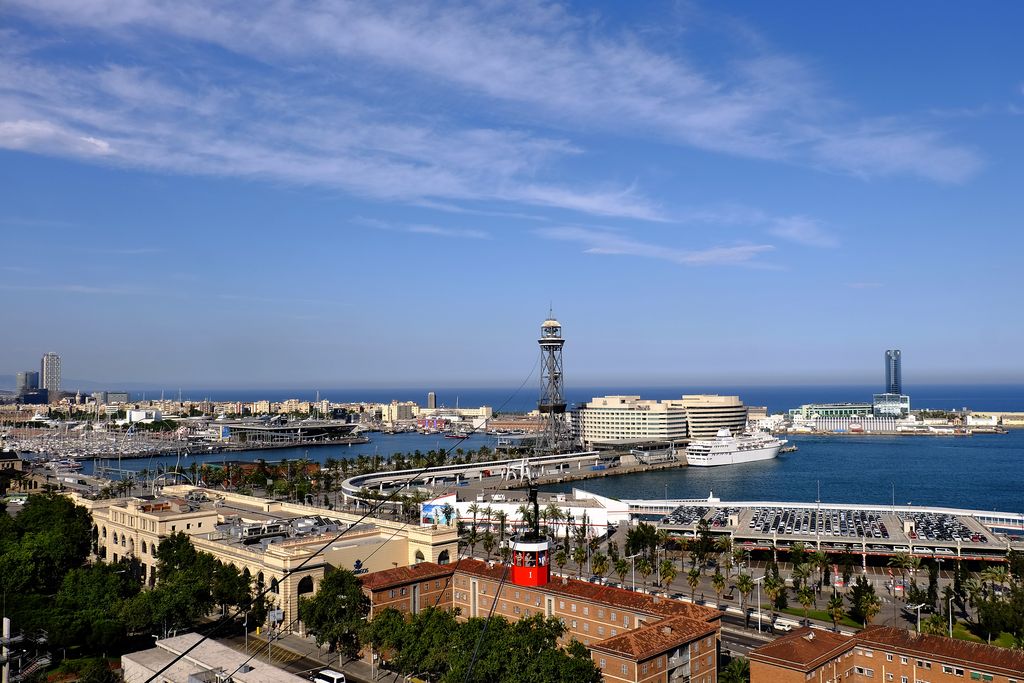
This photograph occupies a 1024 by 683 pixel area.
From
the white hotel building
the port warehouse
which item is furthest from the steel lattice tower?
the port warehouse

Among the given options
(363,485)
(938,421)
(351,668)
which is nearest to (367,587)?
(351,668)

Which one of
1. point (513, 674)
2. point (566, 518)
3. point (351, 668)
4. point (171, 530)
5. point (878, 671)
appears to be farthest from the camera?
point (566, 518)

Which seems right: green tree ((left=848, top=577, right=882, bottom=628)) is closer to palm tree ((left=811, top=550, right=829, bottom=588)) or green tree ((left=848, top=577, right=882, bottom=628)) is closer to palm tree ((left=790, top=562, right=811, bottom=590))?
palm tree ((left=790, top=562, right=811, bottom=590))

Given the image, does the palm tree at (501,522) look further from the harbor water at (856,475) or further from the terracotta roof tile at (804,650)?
the harbor water at (856,475)

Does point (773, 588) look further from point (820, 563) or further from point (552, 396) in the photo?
point (552, 396)

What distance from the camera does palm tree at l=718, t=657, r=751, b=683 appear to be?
12655mm

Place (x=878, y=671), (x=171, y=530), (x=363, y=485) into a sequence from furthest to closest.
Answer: (x=363, y=485), (x=171, y=530), (x=878, y=671)

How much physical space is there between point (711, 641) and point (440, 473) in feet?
120

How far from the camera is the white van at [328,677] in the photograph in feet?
45.2

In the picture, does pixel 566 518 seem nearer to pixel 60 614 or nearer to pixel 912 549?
pixel 912 549

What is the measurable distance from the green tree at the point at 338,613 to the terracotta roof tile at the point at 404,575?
453 millimetres

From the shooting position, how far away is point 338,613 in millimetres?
15828

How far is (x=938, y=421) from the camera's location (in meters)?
90.4

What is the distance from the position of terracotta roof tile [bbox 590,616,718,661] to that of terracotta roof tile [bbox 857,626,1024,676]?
2.84 meters
